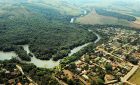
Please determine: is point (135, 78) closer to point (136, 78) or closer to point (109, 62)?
point (136, 78)

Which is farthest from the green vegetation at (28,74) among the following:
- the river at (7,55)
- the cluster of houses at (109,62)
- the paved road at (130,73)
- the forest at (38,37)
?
the paved road at (130,73)

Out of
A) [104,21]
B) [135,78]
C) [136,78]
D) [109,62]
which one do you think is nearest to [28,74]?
[109,62]

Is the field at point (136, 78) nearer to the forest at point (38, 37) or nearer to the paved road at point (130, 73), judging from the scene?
the paved road at point (130, 73)

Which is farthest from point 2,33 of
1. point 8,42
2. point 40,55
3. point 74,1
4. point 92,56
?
point 74,1

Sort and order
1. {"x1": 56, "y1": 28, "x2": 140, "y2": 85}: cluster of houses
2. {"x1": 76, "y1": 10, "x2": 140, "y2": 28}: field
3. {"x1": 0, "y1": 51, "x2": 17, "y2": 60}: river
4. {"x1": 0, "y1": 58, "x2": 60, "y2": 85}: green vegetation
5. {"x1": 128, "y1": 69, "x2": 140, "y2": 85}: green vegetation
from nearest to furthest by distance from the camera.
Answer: {"x1": 0, "y1": 58, "x2": 60, "y2": 85}: green vegetation, {"x1": 128, "y1": 69, "x2": 140, "y2": 85}: green vegetation, {"x1": 56, "y1": 28, "x2": 140, "y2": 85}: cluster of houses, {"x1": 0, "y1": 51, "x2": 17, "y2": 60}: river, {"x1": 76, "y1": 10, "x2": 140, "y2": 28}: field

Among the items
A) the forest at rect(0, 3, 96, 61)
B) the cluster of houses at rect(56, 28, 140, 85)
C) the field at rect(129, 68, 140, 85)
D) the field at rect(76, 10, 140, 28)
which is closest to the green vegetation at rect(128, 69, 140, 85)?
the field at rect(129, 68, 140, 85)

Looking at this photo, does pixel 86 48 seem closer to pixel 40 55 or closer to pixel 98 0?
pixel 40 55

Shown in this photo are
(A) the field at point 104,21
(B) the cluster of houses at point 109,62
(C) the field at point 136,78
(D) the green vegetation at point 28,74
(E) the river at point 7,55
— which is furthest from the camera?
(A) the field at point 104,21

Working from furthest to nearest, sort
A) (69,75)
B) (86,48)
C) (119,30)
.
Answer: (119,30), (86,48), (69,75)

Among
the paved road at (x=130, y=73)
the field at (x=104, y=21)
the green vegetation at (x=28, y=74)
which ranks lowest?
the field at (x=104, y=21)

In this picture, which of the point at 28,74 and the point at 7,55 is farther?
the point at 7,55

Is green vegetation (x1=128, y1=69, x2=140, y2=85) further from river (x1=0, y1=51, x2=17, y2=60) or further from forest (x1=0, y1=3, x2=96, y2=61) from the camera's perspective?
river (x1=0, y1=51, x2=17, y2=60)
